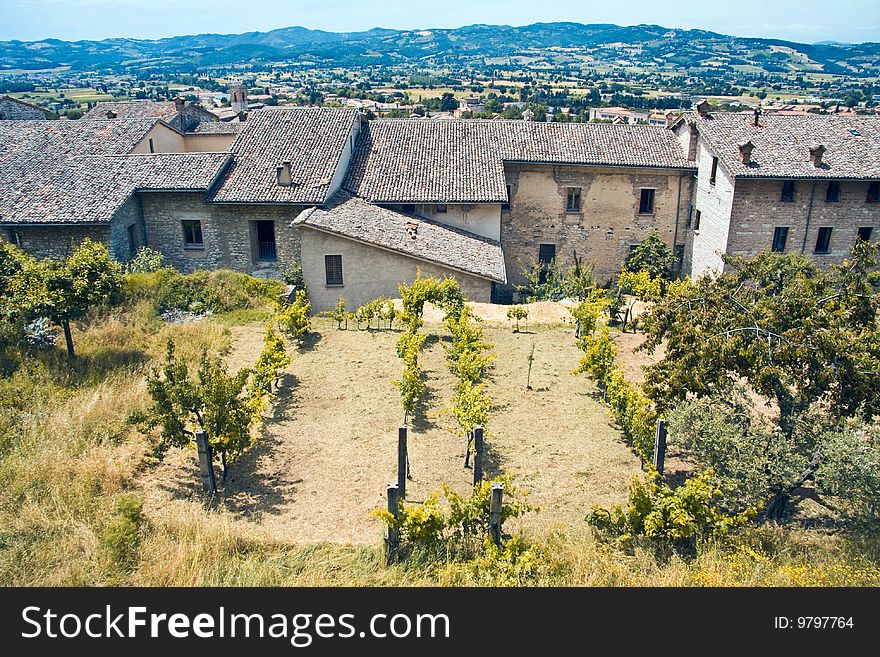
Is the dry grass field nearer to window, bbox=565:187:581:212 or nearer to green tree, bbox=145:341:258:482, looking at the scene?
green tree, bbox=145:341:258:482

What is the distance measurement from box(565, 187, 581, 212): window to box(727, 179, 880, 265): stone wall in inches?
267

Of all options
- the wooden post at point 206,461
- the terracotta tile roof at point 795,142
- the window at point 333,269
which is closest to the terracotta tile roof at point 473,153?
the terracotta tile roof at point 795,142

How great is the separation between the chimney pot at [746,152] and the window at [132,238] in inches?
947

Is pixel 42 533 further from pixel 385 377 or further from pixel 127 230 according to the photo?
pixel 127 230

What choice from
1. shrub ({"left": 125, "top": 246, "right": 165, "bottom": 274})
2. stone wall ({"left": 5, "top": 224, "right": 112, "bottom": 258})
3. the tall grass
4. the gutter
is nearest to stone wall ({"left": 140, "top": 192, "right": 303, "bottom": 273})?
shrub ({"left": 125, "top": 246, "right": 165, "bottom": 274})

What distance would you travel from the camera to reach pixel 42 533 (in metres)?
9.46

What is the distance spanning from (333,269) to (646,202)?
1527 centimetres

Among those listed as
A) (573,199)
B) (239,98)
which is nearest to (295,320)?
(573,199)

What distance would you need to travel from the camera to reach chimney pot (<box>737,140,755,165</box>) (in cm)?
2616

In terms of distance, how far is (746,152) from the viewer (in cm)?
2622

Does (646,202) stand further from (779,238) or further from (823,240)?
(823,240)

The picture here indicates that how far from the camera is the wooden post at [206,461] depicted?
36.8 feet

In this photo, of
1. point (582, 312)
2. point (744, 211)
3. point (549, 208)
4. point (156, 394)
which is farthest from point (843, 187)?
point (156, 394)
